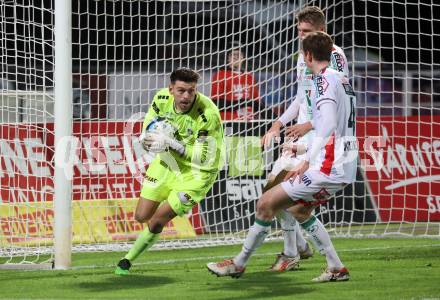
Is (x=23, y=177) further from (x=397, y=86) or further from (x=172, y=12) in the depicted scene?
(x=397, y=86)

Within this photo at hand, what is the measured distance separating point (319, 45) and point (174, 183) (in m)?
2.05

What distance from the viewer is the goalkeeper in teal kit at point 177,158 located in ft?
29.5

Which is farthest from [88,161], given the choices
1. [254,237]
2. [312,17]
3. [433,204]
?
[254,237]

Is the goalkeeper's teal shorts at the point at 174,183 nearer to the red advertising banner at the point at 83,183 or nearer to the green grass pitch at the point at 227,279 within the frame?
the green grass pitch at the point at 227,279

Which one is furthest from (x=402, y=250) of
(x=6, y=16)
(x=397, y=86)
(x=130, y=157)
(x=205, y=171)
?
(x=397, y=86)

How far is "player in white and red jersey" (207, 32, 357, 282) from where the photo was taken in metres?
7.60

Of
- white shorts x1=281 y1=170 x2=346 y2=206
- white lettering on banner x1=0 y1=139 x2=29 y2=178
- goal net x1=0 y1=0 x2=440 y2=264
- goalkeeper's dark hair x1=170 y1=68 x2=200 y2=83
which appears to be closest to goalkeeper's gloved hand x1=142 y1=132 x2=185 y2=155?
goalkeeper's dark hair x1=170 y1=68 x2=200 y2=83

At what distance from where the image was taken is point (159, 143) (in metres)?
8.97

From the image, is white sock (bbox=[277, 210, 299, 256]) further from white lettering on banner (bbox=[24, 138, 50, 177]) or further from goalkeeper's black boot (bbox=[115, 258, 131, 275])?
white lettering on banner (bbox=[24, 138, 50, 177])

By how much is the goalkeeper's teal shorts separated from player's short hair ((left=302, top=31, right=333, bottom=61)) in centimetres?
185

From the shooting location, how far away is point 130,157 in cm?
1216

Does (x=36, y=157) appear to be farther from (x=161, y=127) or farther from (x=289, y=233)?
(x=289, y=233)

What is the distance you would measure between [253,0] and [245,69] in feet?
3.62

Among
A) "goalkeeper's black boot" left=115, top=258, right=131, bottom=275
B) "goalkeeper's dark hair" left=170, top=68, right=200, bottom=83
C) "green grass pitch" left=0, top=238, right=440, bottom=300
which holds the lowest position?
"green grass pitch" left=0, top=238, right=440, bottom=300
